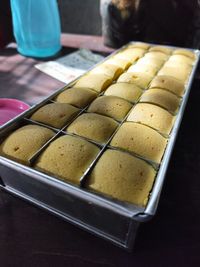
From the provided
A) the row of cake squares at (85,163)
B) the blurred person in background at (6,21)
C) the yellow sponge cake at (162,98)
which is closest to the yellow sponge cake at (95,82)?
the yellow sponge cake at (162,98)

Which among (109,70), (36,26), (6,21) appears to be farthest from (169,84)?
(6,21)

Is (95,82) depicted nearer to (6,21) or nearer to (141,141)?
(141,141)

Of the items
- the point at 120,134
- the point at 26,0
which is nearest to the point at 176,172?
the point at 120,134

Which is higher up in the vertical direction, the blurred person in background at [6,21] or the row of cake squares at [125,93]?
the blurred person in background at [6,21]

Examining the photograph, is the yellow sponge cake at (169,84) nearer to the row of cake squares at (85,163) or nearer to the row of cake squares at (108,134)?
the row of cake squares at (108,134)

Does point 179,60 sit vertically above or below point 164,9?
below

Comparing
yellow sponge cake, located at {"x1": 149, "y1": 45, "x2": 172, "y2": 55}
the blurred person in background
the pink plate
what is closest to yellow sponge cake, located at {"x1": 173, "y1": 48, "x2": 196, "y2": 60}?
yellow sponge cake, located at {"x1": 149, "y1": 45, "x2": 172, "y2": 55}

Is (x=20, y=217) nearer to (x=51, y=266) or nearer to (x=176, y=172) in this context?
A: (x=51, y=266)
